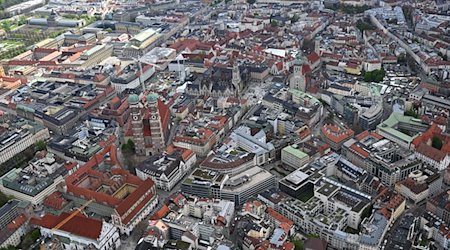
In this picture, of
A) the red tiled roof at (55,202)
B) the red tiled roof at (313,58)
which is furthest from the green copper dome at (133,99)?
the red tiled roof at (313,58)

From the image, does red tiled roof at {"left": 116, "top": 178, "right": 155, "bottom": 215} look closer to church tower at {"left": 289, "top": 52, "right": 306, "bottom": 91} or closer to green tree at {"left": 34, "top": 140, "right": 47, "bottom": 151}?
green tree at {"left": 34, "top": 140, "right": 47, "bottom": 151}

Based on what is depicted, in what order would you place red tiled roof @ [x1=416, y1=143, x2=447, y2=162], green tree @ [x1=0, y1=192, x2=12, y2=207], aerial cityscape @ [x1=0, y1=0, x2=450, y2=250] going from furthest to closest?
red tiled roof @ [x1=416, y1=143, x2=447, y2=162] < green tree @ [x1=0, y1=192, x2=12, y2=207] < aerial cityscape @ [x1=0, y1=0, x2=450, y2=250]

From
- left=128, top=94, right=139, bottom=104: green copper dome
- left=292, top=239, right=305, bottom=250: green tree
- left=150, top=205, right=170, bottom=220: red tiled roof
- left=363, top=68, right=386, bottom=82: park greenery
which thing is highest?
left=128, top=94, right=139, bottom=104: green copper dome

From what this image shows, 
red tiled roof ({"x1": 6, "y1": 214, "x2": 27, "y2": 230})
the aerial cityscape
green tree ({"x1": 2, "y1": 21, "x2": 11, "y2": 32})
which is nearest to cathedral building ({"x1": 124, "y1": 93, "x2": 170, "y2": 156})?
the aerial cityscape

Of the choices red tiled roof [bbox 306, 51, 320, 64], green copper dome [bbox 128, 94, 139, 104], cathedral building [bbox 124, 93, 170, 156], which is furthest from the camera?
red tiled roof [bbox 306, 51, 320, 64]

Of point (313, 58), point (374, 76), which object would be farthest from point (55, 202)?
point (374, 76)

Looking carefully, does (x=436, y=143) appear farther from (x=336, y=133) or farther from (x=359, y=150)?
(x=336, y=133)

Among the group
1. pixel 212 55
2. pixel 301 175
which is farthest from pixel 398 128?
pixel 212 55
